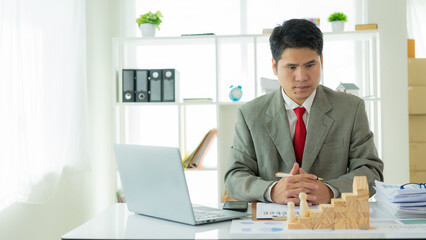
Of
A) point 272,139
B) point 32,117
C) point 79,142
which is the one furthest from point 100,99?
point 272,139

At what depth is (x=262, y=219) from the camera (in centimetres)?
133

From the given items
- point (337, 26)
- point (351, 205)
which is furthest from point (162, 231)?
point (337, 26)

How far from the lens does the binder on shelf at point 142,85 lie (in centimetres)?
331

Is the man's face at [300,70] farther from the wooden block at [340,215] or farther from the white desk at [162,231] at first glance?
the wooden block at [340,215]

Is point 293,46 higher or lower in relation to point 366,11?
lower

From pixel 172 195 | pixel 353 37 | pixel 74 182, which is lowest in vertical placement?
pixel 74 182

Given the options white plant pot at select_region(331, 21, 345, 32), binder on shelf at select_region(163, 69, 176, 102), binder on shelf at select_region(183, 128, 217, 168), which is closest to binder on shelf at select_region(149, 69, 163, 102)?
binder on shelf at select_region(163, 69, 176, 102)

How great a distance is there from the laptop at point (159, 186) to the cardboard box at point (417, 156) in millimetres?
2660

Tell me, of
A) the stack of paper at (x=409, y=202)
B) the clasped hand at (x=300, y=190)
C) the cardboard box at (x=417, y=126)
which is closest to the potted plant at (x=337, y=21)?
the cardboard box at (x=417, y=126)

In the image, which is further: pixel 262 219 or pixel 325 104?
pixel 325 104

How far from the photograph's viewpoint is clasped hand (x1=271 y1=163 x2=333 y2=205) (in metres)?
1.50

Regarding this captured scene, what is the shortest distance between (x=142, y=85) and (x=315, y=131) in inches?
69.9

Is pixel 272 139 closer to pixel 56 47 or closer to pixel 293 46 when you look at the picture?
pixel 293 46

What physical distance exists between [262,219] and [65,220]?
1.81 meters
